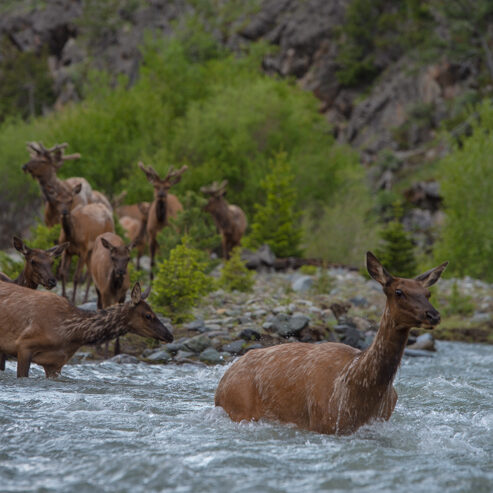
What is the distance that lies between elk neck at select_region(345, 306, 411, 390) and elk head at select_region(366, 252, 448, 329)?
0.08 metres

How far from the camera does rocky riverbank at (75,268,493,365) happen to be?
11461 millimetres

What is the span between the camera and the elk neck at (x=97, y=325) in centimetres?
868

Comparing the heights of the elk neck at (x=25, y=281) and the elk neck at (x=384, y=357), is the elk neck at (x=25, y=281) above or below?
below

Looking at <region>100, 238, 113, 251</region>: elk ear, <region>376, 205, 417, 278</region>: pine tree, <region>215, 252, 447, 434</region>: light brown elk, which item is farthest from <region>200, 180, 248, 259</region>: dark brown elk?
<region>215, 252, 447, 434</region>: light brown elk

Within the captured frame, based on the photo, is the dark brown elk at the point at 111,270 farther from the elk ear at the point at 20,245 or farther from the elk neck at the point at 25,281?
the elk ear at the point at 20,245

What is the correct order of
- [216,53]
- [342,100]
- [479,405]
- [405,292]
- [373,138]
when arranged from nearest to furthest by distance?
[405,292] < [479,405] < [216,53] < [373,138] < [342,100]

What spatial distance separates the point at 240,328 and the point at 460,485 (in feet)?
Answer: 26.2

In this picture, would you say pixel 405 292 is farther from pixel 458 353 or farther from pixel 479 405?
pixel 458 353

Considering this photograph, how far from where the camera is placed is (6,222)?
28.3 m

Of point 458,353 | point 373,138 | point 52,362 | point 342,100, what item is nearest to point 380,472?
point 52,362

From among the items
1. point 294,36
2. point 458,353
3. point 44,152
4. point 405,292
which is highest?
point 294,36

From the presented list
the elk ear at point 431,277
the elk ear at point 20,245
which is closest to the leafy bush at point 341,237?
the elk ear at point 20,245

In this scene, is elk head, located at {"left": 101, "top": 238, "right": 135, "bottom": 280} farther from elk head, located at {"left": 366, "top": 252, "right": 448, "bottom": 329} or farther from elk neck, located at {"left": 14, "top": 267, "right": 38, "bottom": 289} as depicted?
elk head, located at {"left": 366, "top": 252, "right": 448, "bottom": 329}

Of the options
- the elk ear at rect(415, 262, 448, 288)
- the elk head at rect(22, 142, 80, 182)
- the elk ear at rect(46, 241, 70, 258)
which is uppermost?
the elk head at rect(22, 142, 80, 182)
